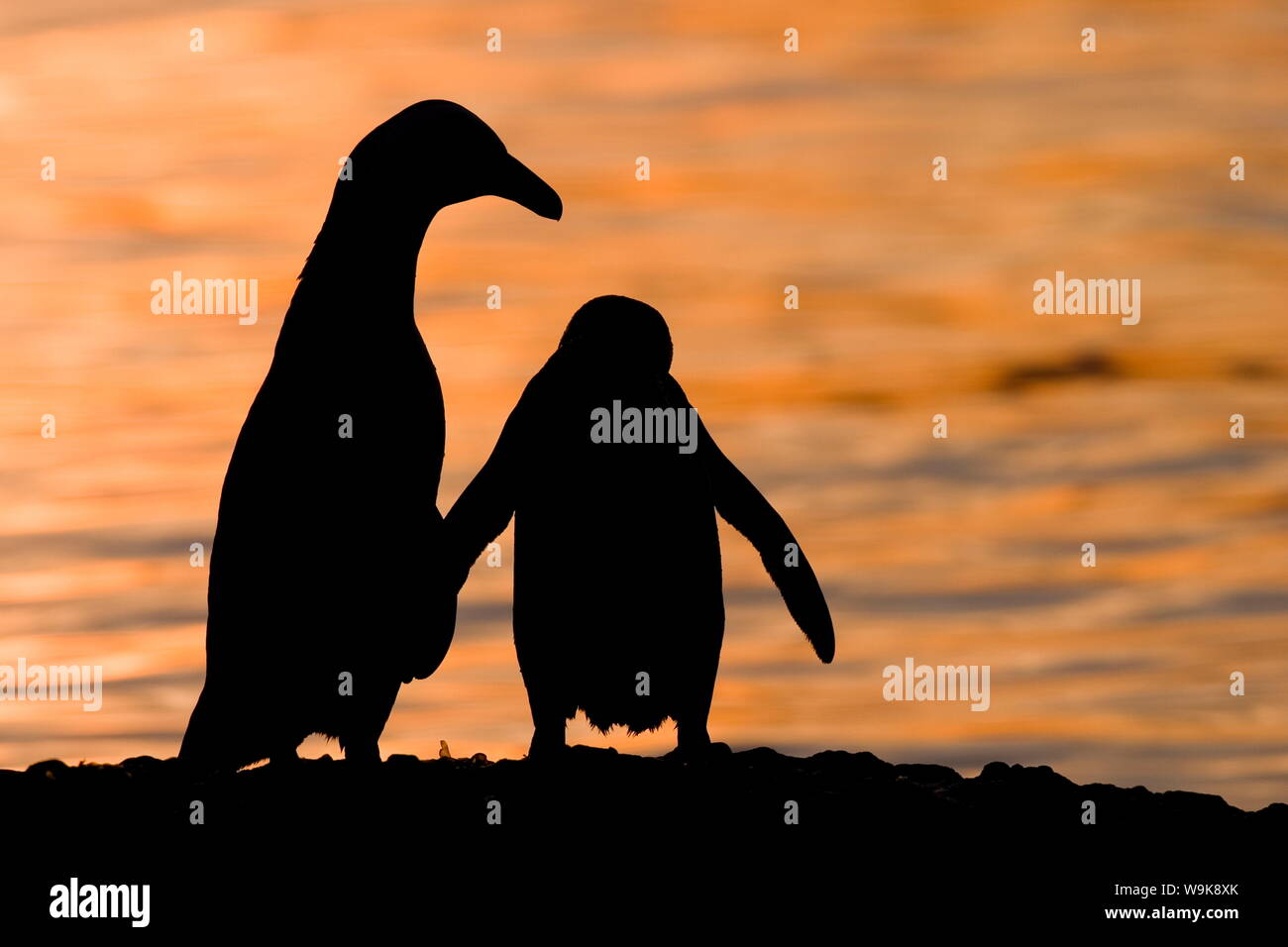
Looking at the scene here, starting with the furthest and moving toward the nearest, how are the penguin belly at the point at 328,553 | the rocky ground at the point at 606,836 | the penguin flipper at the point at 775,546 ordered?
the penguin flipper at the point at 775,546 → the penguin belly at the point at 328,553 → the rocky ground at the point at 606,836

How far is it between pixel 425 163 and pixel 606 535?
7.23 feet

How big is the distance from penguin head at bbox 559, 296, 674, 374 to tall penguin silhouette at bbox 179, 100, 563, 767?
81cm

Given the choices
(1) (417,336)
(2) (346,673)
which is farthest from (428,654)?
(1) (417,336)

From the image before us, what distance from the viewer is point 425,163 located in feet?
32.0

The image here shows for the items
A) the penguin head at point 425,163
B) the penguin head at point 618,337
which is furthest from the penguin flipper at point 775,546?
the penguin head at point 425,163

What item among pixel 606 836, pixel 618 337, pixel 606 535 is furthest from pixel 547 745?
pixel 618 337

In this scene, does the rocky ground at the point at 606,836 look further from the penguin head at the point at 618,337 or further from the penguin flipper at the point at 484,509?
the penguin head at the point at 618,337

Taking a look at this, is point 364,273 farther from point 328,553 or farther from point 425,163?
point 328,553

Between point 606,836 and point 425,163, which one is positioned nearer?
point 606,836

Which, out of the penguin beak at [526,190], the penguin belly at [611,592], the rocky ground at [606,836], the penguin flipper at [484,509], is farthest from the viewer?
the penguin beak at [526,190]

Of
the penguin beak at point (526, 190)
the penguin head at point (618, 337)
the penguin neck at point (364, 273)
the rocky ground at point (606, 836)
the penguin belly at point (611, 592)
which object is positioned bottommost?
the rocky ground at point (606, 836)

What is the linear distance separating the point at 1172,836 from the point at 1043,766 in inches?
37.6

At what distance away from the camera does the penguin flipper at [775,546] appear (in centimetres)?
1038
